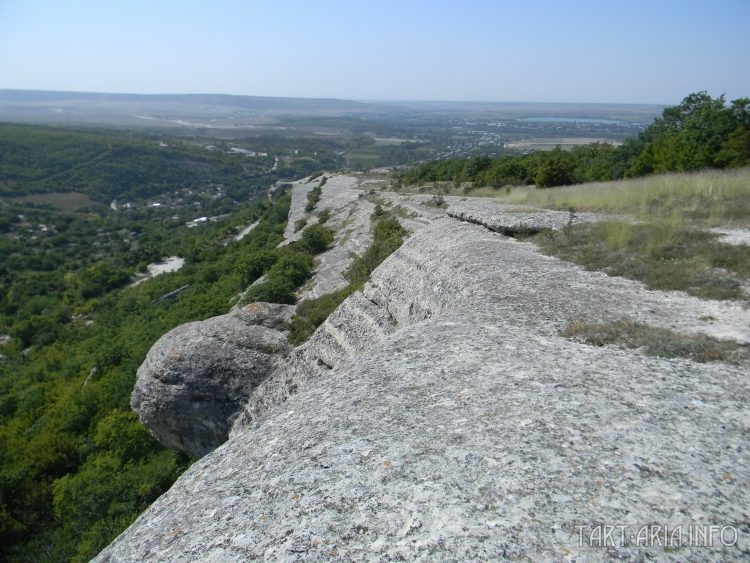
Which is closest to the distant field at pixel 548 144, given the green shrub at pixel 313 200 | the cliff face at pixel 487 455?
the green shrub at pixel 313 200

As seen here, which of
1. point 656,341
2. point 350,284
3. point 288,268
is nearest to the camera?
point 656,341

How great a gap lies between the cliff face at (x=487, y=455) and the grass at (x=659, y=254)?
813 millimetres

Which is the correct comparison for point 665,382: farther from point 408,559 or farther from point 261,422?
point 261,422

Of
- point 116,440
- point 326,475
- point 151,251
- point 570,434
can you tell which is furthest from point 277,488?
point 151,251

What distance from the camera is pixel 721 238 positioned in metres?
11.7

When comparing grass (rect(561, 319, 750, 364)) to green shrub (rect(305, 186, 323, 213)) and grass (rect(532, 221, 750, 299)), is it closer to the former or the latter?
grass (rect(532, 221, 750, 299))

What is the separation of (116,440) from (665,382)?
19.0m

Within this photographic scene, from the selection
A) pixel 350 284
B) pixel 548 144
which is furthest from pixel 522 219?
pixel 548 144

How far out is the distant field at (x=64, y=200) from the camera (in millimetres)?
113062

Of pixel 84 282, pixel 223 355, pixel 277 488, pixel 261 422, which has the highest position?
pixel 277 488

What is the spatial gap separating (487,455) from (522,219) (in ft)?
37.5

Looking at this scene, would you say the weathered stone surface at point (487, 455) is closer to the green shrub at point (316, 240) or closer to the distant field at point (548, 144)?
the green shrub at point (316, 240)

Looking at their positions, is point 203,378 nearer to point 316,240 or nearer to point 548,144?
point 316,240

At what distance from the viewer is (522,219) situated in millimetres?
15367
